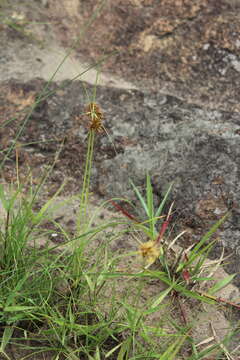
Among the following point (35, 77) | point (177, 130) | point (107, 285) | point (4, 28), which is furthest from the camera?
point (4, 28)

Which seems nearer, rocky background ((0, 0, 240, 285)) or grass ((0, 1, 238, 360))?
grass ((0, 1, 238, 360))

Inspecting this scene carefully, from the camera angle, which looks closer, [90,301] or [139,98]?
[90,301]

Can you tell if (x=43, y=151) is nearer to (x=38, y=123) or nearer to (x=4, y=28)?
(x=38, y=123)

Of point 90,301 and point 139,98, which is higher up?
point 139,98

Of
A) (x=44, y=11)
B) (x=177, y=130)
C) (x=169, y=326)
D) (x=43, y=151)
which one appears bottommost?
(x=169, y=326)

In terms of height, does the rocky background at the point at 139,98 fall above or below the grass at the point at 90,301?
above

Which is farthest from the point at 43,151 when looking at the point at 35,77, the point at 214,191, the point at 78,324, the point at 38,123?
the point at 78,324

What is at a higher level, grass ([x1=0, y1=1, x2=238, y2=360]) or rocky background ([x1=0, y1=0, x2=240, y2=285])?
rocky background ([x1=0, y1=0, x2=240, y2=285])

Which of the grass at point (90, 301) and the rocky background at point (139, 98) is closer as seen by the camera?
the grass at point (90, 301)
